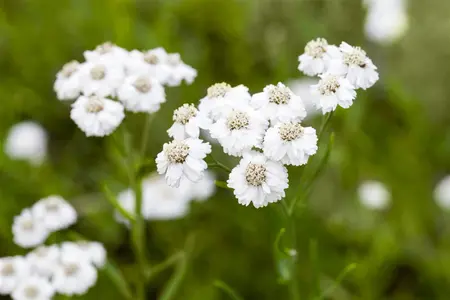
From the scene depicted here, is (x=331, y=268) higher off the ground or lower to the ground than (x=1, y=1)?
lower

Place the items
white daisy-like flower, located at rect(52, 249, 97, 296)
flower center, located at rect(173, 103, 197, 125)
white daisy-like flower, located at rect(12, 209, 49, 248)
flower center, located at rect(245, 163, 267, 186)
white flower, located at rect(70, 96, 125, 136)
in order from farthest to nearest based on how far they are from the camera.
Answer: white daisy-like flower, located at rect(12, 209, 49, 248) → white daisy-like flower, located at rect(52, 249, 97, 296) → white flower, located at rect(70, 96, 125, 136) → flower center, located at rect(173, 103, 197, 125) → flower center, located at rect(245, 163, 267, 186)

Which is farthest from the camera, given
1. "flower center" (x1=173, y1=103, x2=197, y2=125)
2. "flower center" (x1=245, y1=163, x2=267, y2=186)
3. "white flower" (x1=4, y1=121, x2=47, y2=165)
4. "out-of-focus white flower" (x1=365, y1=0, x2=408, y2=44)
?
"out-of-focus white flower" (x1=365, y1=0, x2=408, y2=44)

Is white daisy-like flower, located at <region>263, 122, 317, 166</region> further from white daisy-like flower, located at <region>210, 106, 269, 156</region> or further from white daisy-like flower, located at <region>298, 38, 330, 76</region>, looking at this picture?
white daisy-like flower, located at <region>298, 38, 330, 76</region>

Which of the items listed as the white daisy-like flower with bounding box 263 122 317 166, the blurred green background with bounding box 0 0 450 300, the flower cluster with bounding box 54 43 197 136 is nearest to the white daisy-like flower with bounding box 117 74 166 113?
the flower cluster with bounding box 54 43 197 136

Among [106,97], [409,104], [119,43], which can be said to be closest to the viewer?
[106,97]

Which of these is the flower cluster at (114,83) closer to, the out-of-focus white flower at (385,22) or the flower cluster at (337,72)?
the flower cluster at (337,72)

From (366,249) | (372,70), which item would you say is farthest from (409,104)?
(372,70)

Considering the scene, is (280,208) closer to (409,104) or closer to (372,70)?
(372,70)
